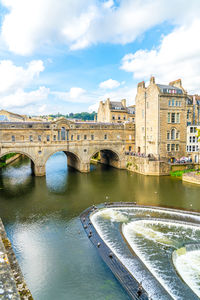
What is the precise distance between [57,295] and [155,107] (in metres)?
40.0

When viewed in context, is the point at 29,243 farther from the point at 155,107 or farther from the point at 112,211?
the point at 155,107

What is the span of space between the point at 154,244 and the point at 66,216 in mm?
10984

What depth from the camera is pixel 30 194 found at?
34312 millimetres

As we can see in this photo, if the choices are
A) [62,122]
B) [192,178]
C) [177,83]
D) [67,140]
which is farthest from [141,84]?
[192,178]

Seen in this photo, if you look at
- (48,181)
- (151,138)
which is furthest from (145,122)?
(48,181)

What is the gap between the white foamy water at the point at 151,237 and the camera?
14547mm

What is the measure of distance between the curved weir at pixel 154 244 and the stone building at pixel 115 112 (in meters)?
45.7

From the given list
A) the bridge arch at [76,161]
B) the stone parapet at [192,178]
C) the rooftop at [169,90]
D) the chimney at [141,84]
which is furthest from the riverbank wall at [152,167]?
the chimney at [141,84]

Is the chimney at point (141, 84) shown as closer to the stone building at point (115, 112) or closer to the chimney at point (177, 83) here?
the chimney at point (177, 83)

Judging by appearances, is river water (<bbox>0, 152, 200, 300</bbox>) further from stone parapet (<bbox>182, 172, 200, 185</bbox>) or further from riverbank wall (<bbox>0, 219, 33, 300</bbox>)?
riverbank wall (<bbox>0, 219, 33, 300</bbox>)

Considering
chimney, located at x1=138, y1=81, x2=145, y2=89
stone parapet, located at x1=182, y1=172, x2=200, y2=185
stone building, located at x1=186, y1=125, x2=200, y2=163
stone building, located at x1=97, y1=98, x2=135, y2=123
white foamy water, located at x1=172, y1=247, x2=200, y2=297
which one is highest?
chimney, located at x1=138, y1=81, x2=145, y2=89

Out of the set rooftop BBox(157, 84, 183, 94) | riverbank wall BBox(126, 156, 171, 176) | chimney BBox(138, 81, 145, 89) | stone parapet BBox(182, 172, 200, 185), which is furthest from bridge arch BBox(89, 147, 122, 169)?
rooftop BBox(157, 84, 183, 94)

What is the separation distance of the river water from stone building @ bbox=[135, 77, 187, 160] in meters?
7.67

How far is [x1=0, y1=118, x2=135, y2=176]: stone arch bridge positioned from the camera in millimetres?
42375
